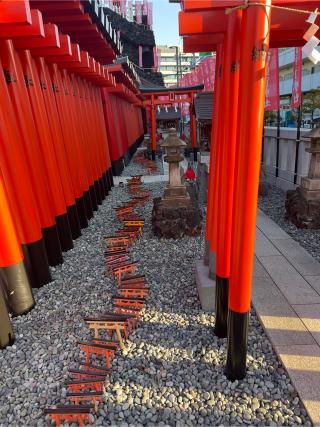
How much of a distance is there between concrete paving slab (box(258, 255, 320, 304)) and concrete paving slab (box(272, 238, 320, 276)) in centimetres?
13

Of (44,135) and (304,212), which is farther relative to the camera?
(304,212)

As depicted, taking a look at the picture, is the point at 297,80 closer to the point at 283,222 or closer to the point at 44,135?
the point at 283,222

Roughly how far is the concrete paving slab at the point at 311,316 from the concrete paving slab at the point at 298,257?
965 millimetres

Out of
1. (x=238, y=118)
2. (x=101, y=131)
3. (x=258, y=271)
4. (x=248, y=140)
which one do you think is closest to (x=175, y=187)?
(x=258, y=271)

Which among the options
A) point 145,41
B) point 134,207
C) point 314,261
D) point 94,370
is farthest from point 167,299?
point 145,41

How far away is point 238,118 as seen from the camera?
2.31 m

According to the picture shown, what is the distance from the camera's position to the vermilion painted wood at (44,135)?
489cm

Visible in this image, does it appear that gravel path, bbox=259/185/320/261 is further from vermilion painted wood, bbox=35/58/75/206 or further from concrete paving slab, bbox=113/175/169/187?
vermilion painted wood, bbox=35/58/75/206

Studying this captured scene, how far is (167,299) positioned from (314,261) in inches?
109

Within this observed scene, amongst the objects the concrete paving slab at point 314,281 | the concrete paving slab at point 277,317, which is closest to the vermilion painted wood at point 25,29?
the concrete paving slab at point 277,317

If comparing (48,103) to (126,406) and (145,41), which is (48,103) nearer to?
(126,406)

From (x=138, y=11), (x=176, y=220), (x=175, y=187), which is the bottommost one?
(x=176, y=220)

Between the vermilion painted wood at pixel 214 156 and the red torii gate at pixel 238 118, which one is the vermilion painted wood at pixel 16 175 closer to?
the red torii gate at pixel 238 118

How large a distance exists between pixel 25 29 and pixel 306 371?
16.9 ft
